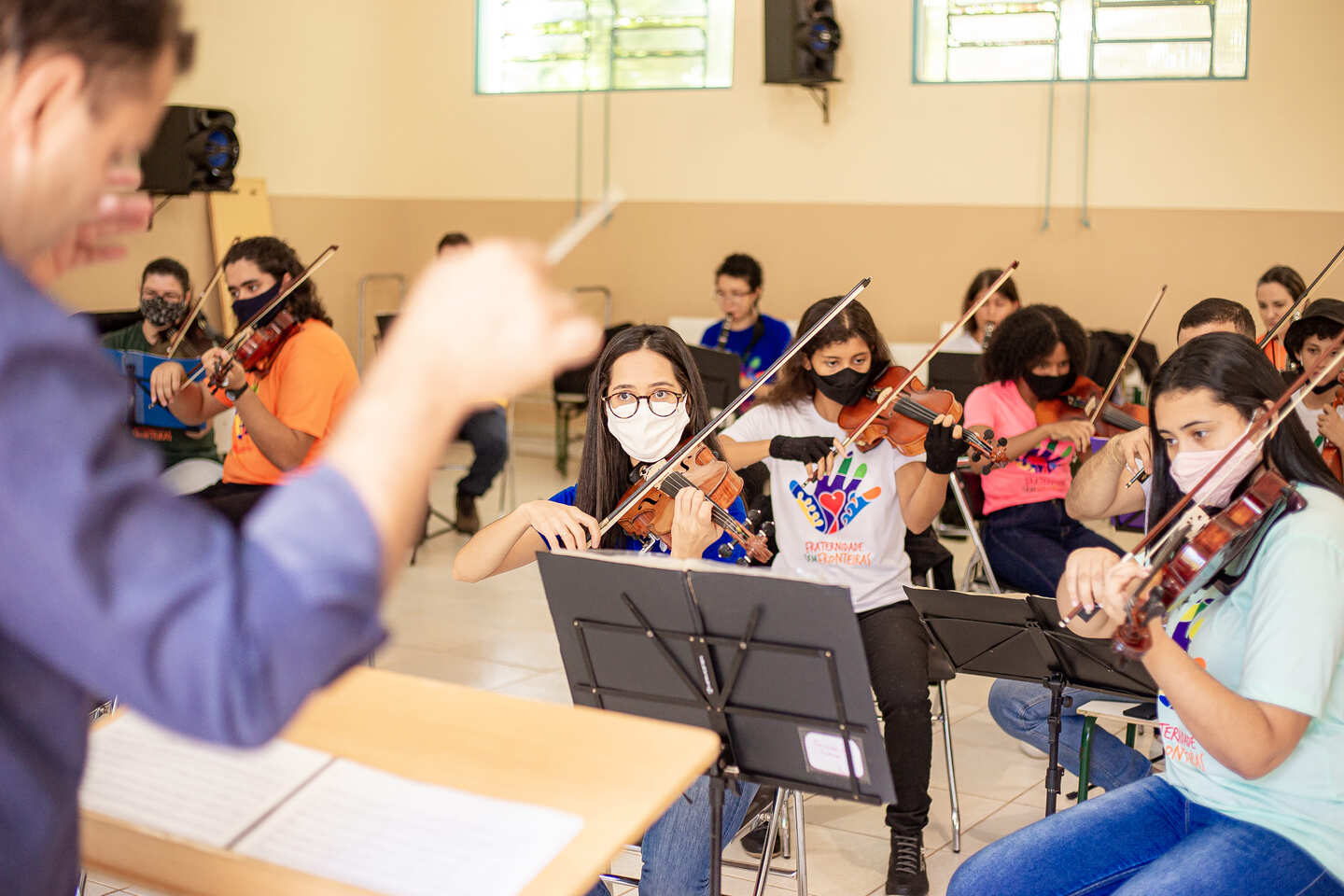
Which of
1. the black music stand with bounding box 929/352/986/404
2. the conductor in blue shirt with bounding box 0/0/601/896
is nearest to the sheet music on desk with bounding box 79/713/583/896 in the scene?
the conductor in blue shirt with bounding box 0/0/601/896

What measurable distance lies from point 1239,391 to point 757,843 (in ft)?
4.76

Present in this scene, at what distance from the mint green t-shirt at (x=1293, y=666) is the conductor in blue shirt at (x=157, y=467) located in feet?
4.14

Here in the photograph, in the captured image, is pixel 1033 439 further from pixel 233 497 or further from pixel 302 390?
pixel 233 497

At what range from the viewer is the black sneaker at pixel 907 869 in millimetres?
2504

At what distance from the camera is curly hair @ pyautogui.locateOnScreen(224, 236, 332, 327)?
11.5ft

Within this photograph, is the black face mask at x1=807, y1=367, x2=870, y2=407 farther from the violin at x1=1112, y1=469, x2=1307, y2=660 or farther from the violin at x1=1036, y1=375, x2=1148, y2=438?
the violin at x1=1112, y1=469, x2=1307, y2=660

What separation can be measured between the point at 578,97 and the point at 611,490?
5675mm

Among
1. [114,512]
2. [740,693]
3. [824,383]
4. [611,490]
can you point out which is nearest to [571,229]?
[114,512]

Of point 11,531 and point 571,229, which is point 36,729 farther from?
point 571,229

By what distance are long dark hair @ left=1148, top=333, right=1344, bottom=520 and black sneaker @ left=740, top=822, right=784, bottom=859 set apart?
1.18 metres

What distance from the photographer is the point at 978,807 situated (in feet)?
9.68

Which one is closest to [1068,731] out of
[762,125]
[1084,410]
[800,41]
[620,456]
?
[620,456]

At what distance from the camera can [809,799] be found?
3021mm

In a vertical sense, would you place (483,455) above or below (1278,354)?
below
